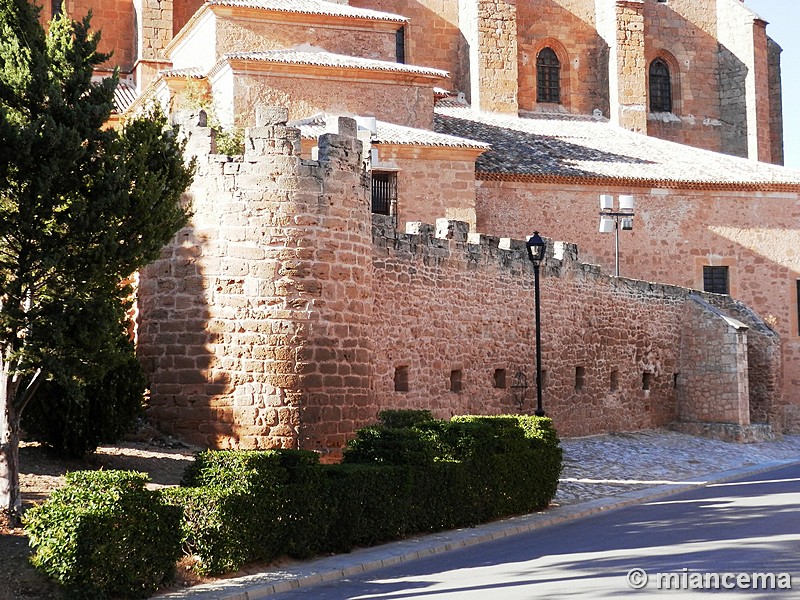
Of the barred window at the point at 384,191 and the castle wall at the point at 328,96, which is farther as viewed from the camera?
the barred window at the point at 384,191

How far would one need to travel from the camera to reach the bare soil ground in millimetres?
7785

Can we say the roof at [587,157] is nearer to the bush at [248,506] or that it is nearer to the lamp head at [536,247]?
the lamp head at [536,247]

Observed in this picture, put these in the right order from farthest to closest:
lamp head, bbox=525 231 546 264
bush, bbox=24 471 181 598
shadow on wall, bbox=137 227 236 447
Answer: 1. lamp head, bbox=525 231 546 264
2. shadow on wall, bbox=137 227 236 447
3. bush, bbox=24 471 181 598

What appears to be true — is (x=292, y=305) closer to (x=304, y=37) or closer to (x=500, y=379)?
(x=500, y=379)

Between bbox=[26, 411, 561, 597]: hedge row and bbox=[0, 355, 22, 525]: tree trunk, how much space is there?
107cm

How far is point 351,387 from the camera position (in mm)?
13078

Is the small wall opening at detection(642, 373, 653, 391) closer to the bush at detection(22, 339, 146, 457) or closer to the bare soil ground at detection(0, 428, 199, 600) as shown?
the bare soil ground at detection(0, 428, 199, 600)

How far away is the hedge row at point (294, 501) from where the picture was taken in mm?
7762

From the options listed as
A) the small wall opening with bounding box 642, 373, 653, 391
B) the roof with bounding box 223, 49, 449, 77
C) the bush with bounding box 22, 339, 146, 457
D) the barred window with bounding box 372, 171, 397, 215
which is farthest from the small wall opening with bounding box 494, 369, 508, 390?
the roof with bounding box 223, 49, 449, 77

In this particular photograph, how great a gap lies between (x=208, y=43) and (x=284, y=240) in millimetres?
13615

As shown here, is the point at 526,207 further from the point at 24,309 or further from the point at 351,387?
the point at 24,309

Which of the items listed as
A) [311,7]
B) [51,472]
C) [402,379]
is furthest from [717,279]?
[51,472]

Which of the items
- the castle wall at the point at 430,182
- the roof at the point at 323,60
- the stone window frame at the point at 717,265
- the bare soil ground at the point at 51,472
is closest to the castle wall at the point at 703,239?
the stone window frame at the point at 717,265

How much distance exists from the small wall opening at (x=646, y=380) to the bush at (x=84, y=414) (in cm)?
1422
